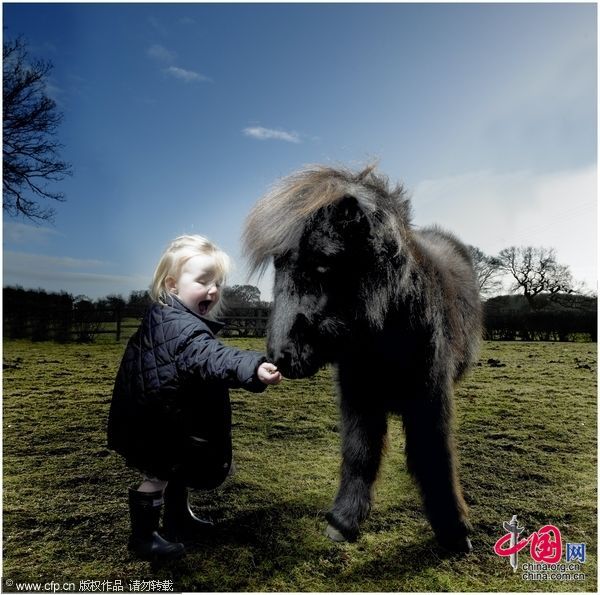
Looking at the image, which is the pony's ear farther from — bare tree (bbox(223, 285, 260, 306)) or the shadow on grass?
the shadow on grass

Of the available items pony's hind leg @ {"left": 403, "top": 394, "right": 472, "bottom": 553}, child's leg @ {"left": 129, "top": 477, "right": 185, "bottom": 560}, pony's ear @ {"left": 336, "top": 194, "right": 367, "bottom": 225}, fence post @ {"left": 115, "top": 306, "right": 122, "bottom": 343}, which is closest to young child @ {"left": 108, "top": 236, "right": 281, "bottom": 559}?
child's leg @ {"left": 129, "top": 477, "right": 185, "bottom": 560}

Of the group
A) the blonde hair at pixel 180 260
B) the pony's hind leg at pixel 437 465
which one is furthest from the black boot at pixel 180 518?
the pony's hind leg at pixel 437 465

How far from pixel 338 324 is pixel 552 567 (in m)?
1.21

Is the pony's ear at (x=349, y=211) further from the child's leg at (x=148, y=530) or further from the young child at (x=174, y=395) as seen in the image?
the child's leg at (x=148, y=530)

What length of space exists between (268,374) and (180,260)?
1.91 ft

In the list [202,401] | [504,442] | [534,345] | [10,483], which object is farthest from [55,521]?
[534,345]

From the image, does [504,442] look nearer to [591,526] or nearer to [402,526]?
[591,526]

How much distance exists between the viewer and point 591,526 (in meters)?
1.88

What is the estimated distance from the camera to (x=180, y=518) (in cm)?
176

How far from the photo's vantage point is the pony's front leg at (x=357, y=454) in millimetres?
1820

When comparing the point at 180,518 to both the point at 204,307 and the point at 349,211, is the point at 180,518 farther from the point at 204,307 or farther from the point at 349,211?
the point at 349,211

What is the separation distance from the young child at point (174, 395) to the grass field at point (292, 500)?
210 millimetres

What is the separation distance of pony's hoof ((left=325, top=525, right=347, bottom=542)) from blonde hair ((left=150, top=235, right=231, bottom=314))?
105cm

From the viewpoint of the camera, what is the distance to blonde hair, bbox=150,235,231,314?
5.36 ft
